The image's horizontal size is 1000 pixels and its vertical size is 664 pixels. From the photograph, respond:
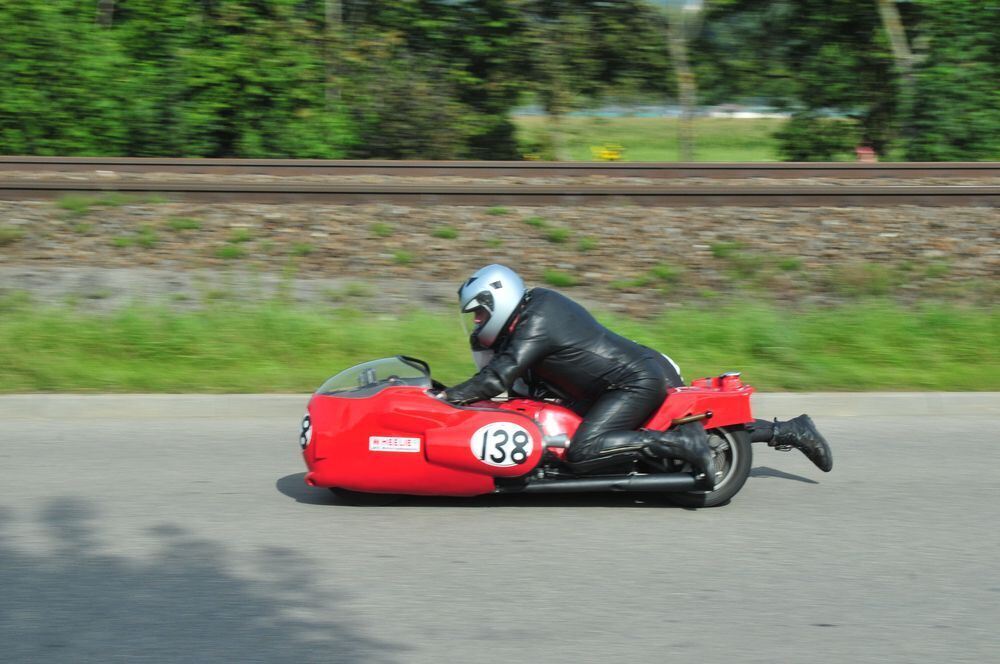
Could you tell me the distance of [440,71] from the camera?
68.1 feet

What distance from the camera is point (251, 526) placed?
18.7ft

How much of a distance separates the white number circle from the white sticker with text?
297mm

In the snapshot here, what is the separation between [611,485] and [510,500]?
2.25ft

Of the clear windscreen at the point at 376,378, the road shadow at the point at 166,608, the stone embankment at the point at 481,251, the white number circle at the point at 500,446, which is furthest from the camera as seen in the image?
the stone embankment at the point at 481,251

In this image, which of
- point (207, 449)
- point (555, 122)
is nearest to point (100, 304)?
point (207, 449)

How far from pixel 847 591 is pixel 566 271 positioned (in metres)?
6.91

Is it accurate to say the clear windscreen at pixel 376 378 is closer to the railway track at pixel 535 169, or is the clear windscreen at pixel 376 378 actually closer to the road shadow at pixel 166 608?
the road shadow at pixel 166 608

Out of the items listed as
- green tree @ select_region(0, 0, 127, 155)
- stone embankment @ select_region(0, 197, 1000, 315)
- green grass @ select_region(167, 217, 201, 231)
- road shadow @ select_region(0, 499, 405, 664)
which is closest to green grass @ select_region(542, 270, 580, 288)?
stone embankment @ select_region(0, 197, 1000, 315)

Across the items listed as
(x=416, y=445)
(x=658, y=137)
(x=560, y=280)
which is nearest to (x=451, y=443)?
(x=416, y=445)

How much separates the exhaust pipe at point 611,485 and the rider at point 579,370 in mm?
70

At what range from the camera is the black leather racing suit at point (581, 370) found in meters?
5.79

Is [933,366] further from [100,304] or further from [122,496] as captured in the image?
[100,304]

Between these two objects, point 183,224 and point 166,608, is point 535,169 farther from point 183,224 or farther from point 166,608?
point 166,608

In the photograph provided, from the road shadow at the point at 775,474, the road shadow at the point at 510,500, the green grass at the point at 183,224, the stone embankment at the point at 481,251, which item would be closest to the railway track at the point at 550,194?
the stone embankment at the point at 481,251
